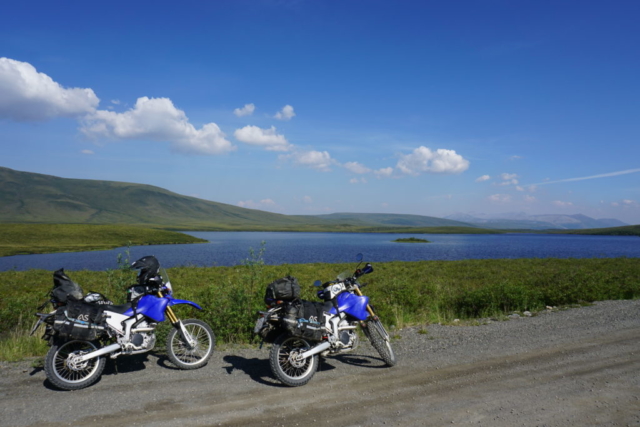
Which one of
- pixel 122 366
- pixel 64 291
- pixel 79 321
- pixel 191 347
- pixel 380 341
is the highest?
pixel 64 291

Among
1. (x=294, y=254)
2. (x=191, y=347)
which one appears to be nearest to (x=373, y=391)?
(x=191, y=347)

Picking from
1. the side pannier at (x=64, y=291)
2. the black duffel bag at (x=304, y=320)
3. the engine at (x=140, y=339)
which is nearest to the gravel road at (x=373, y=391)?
the engine at (x=140, y=339)

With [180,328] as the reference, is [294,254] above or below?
below

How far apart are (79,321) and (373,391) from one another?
5.30m

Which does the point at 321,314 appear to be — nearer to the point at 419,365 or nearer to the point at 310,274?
the point at 419,365

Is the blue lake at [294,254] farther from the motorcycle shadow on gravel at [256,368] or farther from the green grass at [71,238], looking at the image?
the motorcycle shadow on gravel at [256,368]

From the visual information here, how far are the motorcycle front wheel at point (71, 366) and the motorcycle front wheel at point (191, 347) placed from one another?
1.31 m

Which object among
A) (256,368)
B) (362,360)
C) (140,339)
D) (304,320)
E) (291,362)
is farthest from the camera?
(362,360)

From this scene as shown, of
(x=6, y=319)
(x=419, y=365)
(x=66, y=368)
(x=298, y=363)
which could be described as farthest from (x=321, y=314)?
(x=6, y=319)

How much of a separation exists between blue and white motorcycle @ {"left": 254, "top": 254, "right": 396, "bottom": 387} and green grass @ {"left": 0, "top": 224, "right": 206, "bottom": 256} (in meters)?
99.6

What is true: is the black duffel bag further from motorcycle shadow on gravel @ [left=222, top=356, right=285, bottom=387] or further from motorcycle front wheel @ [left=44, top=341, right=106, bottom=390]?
motorcycle front wheel @ [left=44, top=341, right=106, bottom=390]

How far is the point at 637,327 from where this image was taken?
11.3 metres

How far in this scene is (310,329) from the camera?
7.33 m

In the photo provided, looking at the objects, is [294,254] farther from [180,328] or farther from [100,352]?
[100,352]
